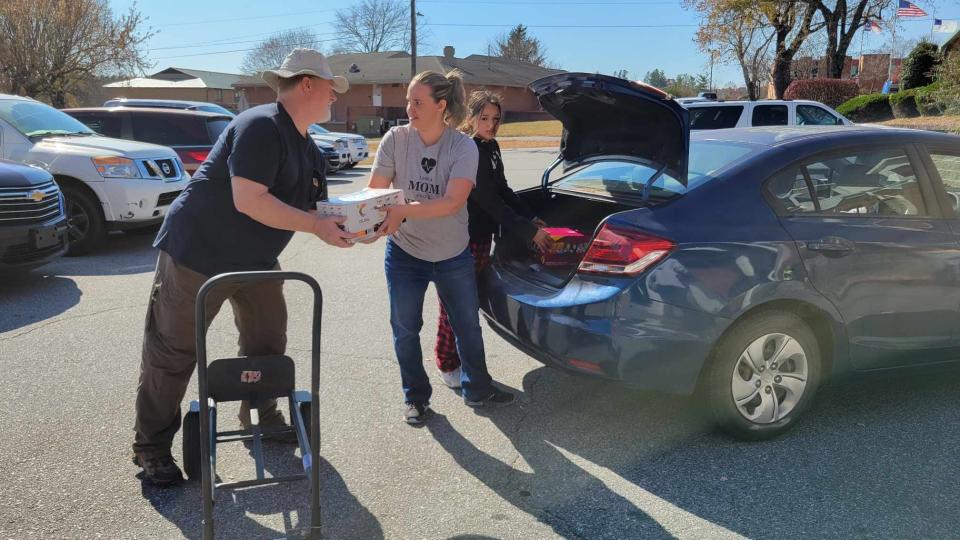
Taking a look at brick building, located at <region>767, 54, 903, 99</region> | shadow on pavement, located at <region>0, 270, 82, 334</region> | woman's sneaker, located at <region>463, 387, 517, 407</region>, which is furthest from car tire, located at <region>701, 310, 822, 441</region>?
brick building, located at <region>767, 54, 903, 99</region>

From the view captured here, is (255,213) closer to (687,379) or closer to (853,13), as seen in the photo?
(687,379)

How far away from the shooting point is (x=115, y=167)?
818cm

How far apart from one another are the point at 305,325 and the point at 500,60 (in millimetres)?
58855

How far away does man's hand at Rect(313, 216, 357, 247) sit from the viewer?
110 inches

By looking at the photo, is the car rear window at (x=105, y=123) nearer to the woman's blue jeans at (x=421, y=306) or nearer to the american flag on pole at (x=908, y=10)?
the woman's blue jeans at (x=421, y=306)

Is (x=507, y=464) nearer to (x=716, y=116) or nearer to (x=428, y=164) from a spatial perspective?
(x=428, y=164)

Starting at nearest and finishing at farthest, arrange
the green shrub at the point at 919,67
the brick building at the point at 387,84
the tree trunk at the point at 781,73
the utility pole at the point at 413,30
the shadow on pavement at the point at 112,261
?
1. the shadow on pavement at the point at 112,261
2. the tree trunk at the point at 781,73
3. the green shrub at the point at 919,67
4. the utility pole at the point at 413,30
5. the brick building at the point at 387,84

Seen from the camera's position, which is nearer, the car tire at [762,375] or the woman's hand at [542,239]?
the car tire at [762,375]

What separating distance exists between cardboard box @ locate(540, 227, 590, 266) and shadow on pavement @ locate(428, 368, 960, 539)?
737mm

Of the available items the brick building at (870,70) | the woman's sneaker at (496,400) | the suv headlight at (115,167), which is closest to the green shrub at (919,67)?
the brick building at (870,70)

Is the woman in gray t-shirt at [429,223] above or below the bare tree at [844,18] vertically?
below

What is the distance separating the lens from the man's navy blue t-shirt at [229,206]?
2.83m

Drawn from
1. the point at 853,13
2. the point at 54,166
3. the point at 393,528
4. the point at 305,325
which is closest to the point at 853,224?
the point at 393,528

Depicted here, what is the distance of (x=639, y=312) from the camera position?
326 cm
